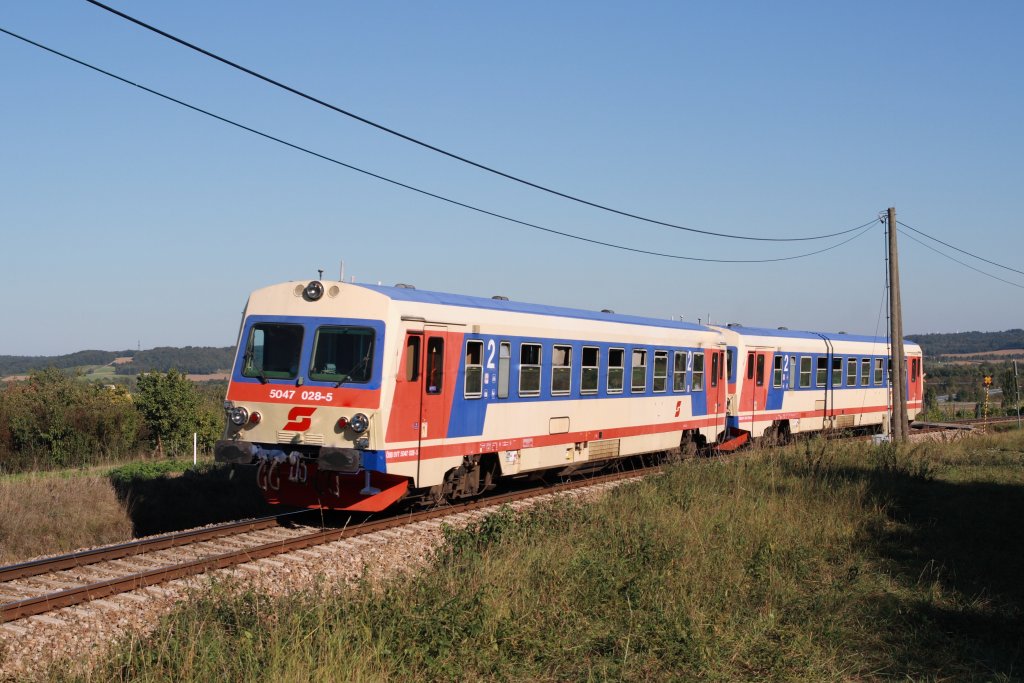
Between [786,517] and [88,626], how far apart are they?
8459mm

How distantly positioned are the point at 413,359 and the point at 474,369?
1.43 m

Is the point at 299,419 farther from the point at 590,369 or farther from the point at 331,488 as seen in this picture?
the point at 590,369

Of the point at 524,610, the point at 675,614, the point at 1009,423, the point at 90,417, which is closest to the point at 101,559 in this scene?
the point at 524,610

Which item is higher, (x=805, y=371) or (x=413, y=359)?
(x=805, y=371)

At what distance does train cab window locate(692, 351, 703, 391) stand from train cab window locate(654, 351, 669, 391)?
1485mm

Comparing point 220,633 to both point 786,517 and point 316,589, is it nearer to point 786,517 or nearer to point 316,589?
point 316,589

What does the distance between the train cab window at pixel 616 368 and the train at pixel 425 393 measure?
0.13ft

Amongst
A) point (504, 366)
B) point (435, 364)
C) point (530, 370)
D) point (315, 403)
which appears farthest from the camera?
point (530, 370)

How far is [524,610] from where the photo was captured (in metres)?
7.62

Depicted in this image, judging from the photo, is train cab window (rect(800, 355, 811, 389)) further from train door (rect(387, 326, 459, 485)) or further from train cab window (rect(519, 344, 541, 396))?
train door (rect(387, 326, 459, 485))

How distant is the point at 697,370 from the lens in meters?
21.1

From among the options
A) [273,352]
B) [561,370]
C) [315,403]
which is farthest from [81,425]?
[315,403]

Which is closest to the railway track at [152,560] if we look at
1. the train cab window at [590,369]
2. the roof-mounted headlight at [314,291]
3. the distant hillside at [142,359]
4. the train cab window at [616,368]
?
the roof-mounted headlight at [314,291]

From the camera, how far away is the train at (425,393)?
12.0m
